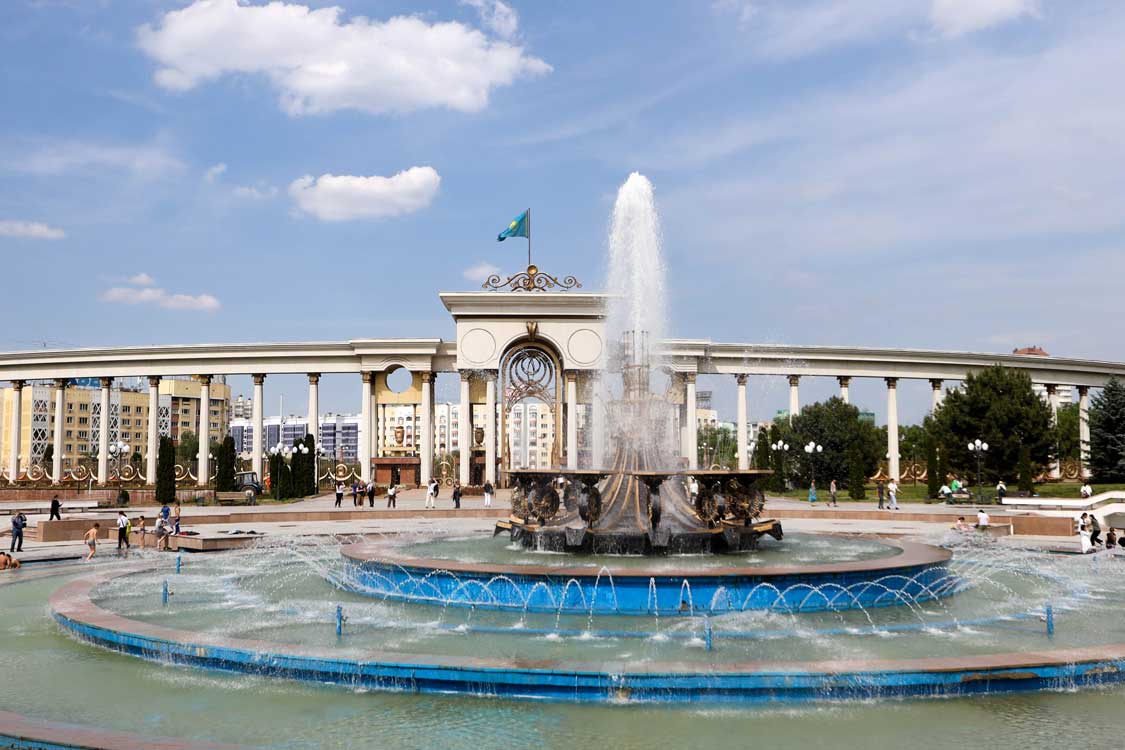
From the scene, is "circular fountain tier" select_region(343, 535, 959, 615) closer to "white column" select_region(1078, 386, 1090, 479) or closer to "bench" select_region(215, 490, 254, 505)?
"bench" select_region(215, 490, 254, 505)

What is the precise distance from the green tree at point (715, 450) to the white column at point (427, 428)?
14.0 meters

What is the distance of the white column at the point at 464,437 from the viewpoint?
4281cm

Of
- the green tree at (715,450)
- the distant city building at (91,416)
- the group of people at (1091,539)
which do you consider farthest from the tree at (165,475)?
the distant city building at (91,416)

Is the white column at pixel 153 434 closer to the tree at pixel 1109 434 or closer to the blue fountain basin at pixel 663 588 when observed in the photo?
the blue fountain basin at pixel 663 588

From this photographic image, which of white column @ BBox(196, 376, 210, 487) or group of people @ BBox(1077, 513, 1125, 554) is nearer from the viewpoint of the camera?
group of people @ BBox(1077, 513, 1125, 554)

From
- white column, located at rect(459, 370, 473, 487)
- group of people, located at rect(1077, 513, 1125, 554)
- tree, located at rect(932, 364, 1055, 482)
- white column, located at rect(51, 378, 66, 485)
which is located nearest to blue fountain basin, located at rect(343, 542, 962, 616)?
group of people, located at rect(1077, 513, 1125, 554)

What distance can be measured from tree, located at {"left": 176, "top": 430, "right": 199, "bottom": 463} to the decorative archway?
2410 inches

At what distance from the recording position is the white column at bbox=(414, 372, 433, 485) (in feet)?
144

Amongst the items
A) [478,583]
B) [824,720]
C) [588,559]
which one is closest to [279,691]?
[478,583]

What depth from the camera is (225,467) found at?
36438mm

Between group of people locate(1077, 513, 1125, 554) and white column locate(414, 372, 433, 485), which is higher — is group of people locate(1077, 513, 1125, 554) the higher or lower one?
the lower one

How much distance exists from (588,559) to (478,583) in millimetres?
2613

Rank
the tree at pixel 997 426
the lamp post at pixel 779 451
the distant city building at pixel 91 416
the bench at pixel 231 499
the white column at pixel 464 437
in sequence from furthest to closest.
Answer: the distant city building at pixel 91 416
the white column at pixel 464 437
the lamp post at pixel 779 451
the tree at pixel 997 426
the bench at pixel 231 499

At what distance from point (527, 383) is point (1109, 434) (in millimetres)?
27568
